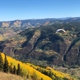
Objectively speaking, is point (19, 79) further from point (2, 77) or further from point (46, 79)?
point (46, 79)

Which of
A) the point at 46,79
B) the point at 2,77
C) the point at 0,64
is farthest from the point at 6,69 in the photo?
the point at 46,79

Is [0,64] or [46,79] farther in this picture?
[46,79]

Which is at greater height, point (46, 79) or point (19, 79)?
point (19, 79)

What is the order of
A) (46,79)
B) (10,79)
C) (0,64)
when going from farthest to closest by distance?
(46,79)
(0,64)
(10,79)

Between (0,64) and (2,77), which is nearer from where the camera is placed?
(2,77)

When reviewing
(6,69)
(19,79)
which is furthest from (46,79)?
(19,79)

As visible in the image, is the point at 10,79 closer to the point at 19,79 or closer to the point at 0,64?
the point at 19,79

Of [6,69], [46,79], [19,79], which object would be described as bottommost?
[46,79]

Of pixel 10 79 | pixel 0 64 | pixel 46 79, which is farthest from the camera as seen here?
pixel 46 79

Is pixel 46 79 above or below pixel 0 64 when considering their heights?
below
